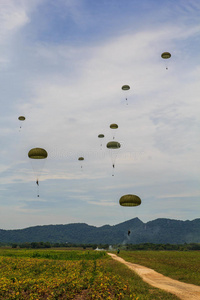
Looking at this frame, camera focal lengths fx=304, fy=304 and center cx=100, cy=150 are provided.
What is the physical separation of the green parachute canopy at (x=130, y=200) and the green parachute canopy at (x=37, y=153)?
10726mm

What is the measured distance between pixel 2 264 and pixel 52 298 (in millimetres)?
18218

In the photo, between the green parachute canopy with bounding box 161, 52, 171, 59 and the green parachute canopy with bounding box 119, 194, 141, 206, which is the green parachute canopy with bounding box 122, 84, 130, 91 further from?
the green parachute canopy with bounding box 119, 194, 141, 206

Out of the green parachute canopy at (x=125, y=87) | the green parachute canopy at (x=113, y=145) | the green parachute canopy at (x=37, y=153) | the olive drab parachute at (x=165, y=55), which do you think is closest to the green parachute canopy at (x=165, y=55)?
the olive drab parachute at (x=165, y=55)

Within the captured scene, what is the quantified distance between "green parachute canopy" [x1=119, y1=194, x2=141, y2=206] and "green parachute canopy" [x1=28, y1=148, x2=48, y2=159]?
10726 mm

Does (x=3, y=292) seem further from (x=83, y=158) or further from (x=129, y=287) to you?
(x=83, y=158)

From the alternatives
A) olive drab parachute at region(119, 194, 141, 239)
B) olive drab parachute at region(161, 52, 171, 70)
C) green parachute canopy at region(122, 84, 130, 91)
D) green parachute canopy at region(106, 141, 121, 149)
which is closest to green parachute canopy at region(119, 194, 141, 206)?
olive drab parachute at region(119, 194, 141, 239)

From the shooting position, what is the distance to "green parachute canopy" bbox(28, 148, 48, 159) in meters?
36.2

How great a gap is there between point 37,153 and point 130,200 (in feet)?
40.2

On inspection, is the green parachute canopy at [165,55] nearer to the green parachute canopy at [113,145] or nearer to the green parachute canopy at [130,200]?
the green parachute canopy at [113,145]

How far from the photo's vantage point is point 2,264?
33.3 m

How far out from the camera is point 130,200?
3375 cm

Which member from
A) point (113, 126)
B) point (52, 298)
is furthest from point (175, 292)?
point (113, 126)

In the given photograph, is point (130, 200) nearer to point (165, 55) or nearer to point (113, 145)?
point (113, 145)

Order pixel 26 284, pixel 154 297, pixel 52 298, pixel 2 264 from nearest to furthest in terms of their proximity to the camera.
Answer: pixel 52 298 < pixel 154 297 < pixel 26 284 < pixel 2 264
